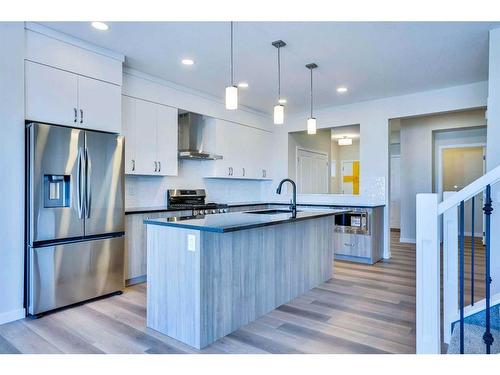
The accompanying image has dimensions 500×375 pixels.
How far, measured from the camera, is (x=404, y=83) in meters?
4.66

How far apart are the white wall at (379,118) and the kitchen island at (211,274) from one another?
2926 millimetres

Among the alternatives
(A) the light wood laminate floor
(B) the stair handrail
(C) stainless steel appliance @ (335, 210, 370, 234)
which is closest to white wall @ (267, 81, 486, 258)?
(C) stainless steel appliance @ (335, 210, 370, 234)

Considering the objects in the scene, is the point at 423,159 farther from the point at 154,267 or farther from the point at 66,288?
the point at 66,288

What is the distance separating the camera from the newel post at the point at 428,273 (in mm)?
1671

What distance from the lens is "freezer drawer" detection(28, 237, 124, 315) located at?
2.95 meters

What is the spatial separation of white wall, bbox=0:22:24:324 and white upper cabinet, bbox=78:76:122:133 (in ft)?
1.79

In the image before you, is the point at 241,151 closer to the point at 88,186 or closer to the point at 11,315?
the point at 88,186

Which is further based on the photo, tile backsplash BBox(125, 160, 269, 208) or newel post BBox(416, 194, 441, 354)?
tile backsplash BBox(125, 160, 269, 208)

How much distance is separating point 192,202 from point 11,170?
2575 millimetres

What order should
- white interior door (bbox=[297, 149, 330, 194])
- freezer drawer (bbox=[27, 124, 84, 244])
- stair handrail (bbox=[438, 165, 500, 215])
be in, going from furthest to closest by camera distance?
white interior door (bbox=[297, 149, 330, 194]) → freezer drawer (bbox=[27, 124, 84, 244]) → stair handrail (bbox=[438, 165, 500, 215])

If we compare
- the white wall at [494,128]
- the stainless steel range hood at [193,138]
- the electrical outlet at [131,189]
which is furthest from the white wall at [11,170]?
the white wall at [494,128]

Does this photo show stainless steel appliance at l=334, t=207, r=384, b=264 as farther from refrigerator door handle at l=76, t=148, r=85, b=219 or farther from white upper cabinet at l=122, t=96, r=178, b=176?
refrigerator door handle at l=76, t=148, r=85, b=219

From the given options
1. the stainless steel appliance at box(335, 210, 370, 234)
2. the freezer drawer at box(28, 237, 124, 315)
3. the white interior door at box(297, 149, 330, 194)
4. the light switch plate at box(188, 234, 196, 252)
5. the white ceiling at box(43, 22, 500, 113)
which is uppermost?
the white ceiling at box(43, 22, 500, 113)
